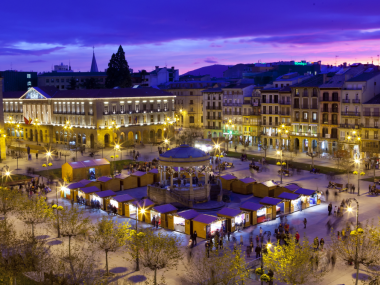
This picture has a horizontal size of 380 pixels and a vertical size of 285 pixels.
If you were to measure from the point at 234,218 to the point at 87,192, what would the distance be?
54.9 ft

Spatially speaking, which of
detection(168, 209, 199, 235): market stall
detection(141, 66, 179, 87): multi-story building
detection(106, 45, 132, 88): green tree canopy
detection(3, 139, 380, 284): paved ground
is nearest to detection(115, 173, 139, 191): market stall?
detection(3, 139, 380, 284): paved ground

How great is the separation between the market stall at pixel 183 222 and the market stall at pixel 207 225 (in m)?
0.58

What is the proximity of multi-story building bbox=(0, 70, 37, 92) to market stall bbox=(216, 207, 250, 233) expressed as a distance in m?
137

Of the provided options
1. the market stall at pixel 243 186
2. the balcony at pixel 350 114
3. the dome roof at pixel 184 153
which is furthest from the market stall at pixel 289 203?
the balcony at pixel 350 114

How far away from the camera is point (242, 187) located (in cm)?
4884

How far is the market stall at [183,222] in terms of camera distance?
1403 inches

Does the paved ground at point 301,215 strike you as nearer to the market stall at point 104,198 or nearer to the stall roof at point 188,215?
the market stall at point 104,198

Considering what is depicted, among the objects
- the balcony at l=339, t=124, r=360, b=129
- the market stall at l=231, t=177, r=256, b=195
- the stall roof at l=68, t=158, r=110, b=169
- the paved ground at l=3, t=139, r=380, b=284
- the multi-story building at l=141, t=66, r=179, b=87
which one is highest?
the multi-story building at l=141, t=66, r=179, b=87

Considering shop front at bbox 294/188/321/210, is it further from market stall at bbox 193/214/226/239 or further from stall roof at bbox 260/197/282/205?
market stall at bbox 193/214/226/239

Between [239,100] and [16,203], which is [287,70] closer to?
[239,100]

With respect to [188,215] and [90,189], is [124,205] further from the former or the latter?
[188,215]

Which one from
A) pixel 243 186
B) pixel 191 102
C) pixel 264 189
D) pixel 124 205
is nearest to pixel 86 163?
pixel 124 205

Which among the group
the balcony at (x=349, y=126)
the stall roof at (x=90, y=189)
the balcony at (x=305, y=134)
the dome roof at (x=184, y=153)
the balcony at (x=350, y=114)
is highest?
the balcony at (x=350, y=114)

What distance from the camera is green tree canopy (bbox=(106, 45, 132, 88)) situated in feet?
394
